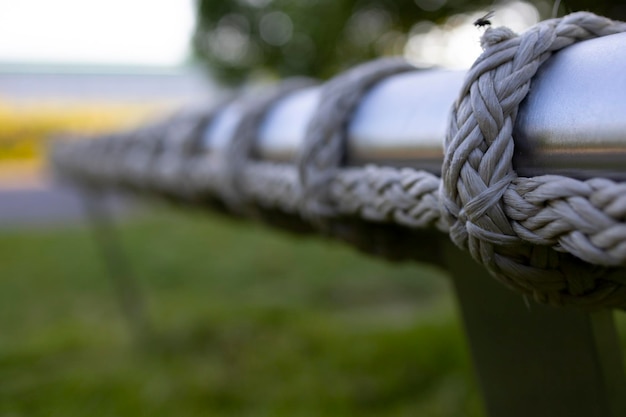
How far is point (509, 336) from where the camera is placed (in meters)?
0.35

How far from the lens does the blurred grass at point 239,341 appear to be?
122 cm

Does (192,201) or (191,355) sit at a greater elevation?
(192,201)

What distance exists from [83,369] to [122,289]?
0.45m

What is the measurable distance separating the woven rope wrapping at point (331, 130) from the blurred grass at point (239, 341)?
35cm

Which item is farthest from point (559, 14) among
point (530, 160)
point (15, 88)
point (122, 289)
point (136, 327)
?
point (15, 88)

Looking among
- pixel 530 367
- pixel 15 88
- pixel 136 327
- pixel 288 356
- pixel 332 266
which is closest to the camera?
pixel 530 367

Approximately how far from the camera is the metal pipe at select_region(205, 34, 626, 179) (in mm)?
226

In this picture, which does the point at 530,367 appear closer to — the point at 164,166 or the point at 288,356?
the point at 164,166

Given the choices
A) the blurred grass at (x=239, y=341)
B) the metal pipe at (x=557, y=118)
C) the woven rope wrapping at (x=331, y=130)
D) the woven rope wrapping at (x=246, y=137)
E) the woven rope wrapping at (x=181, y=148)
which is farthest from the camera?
the blurred grass at (x=239, y=341)

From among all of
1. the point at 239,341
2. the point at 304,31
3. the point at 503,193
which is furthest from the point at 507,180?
the point at 304,31

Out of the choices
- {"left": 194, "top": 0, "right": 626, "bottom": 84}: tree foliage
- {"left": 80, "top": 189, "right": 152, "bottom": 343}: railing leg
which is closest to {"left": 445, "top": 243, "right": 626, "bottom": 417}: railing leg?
{"left": 194, "top": 0, "right": 626, "bottom": 84}: tree foliage

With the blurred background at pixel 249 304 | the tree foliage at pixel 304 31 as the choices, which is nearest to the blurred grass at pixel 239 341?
the blurred background at pixel 249 304

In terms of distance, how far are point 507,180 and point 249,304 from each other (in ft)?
5.82

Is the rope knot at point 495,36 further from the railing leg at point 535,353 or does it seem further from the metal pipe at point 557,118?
the railing leg at point 535,353
